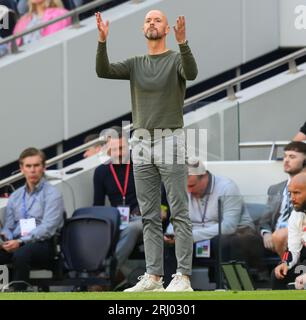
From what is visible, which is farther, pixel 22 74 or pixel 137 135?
pixel 22 74

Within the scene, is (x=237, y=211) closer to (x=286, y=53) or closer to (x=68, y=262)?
(x=68, y=262)

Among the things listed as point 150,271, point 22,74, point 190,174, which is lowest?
point 150,271

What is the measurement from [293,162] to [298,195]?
1111 mm

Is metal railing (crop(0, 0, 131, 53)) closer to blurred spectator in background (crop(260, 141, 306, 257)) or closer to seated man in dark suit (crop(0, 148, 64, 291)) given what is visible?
seated man in dark suit (crop(0, 148, 64, 291))

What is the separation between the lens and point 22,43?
48.7 ft

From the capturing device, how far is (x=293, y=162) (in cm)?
1170

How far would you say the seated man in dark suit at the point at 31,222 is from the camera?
1201 cm

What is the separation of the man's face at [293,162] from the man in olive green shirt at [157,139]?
8.55ft

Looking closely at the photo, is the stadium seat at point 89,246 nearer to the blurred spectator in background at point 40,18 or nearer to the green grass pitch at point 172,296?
the blurred spectator in background at point 40,18

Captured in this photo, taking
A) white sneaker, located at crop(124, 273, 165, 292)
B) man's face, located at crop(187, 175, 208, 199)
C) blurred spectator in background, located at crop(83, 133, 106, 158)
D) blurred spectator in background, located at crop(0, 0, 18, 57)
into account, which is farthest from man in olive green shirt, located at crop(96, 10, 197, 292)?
blurred spectator in background, located at crop(0, 0, 18, 57)

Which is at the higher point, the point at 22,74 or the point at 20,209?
the point at 22,74

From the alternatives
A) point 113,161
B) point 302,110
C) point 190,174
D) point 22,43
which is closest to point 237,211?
point 190,174

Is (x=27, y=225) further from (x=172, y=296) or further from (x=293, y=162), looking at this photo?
(x=172, y=296)

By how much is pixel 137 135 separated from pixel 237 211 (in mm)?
2319
